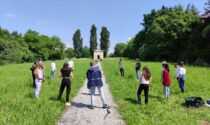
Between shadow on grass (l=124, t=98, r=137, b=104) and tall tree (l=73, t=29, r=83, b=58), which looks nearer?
shadow on grass (l=124, t=98, r=137, b=104)

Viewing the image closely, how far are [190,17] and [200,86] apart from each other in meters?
52.3

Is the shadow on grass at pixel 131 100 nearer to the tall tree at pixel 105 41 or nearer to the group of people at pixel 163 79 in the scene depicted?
the group of people at pixel 163 79

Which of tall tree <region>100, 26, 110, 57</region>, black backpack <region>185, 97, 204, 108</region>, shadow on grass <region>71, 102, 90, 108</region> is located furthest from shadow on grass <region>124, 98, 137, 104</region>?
tall tree <region>100, 26, 110, 57</region>

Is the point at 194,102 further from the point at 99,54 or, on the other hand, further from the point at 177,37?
the point at 99,54

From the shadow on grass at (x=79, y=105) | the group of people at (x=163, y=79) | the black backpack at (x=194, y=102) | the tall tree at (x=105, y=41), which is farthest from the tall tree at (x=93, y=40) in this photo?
the black backpack at (x=194, y=102)

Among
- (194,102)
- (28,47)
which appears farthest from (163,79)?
(28,47)

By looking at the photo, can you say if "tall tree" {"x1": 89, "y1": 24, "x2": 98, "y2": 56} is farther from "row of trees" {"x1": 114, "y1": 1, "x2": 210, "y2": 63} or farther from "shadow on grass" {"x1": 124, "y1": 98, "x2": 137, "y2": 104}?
Answer: "shadow on grass" {"x1": 124, "y1": 98, "x2": 137, "y2": 104}

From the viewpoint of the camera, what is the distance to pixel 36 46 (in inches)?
Result: 5241

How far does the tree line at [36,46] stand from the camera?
299 feet

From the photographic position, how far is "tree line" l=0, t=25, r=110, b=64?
299 ft

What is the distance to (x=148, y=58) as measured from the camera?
275 feet

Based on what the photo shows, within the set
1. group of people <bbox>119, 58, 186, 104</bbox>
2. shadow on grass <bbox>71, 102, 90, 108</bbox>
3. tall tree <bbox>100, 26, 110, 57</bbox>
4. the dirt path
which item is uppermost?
tall tree <bbox>100, 26, 110, 57</bbox>

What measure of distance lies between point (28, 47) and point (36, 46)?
17.6ft

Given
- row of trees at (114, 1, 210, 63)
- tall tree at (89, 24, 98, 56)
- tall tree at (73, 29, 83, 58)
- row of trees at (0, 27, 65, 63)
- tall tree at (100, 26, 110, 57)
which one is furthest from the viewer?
tall tree at (73, 29, 83, 58)
